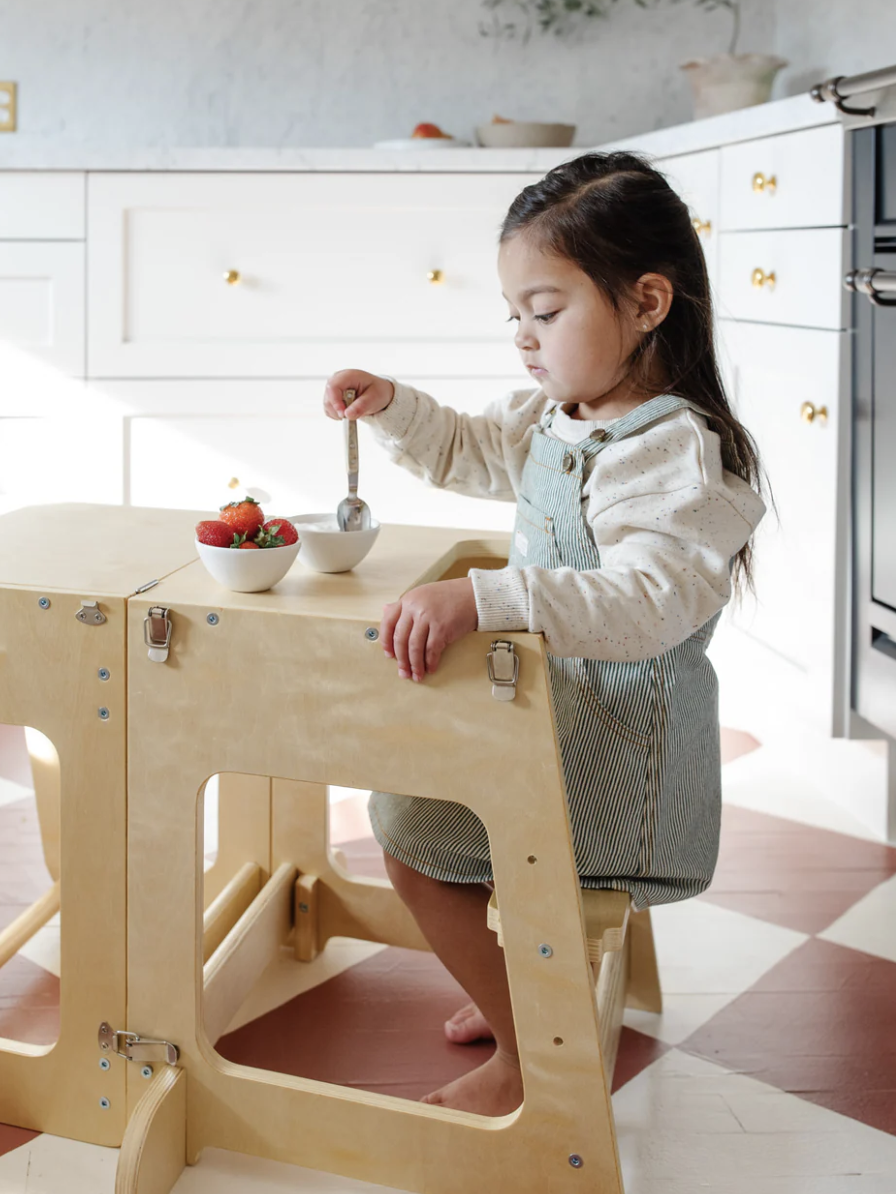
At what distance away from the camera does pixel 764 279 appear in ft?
5.64

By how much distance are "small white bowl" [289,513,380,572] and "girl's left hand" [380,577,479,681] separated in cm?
12

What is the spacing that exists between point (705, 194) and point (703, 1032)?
125 centimetres

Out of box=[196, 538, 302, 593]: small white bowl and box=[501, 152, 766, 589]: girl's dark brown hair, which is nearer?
box=[196, 538, 302, 593]: small white bowl

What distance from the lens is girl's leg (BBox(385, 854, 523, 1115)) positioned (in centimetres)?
106

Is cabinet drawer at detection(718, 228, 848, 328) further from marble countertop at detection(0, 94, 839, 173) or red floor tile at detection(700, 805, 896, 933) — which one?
red floor tile at detection(700, 805, 896, 933)

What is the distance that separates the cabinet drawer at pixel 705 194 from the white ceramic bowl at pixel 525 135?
1.56ft

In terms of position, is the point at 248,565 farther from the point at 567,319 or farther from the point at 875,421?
the point at 875,421

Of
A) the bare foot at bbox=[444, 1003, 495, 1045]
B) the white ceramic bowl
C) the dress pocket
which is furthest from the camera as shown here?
the white ceramic bowl

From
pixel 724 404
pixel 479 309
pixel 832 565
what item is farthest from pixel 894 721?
pixel 479 309

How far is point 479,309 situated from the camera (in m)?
2.28

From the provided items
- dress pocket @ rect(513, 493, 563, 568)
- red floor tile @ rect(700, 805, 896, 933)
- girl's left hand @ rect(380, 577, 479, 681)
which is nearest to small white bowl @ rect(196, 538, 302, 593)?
girl's left hand @ rect(380, 577, 479, 681)

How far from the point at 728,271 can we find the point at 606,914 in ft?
3.93

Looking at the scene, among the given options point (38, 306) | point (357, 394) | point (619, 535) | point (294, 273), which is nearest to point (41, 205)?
point (38, 306)

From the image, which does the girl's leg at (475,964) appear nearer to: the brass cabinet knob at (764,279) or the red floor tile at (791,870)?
the red floor tile at (791,870)
